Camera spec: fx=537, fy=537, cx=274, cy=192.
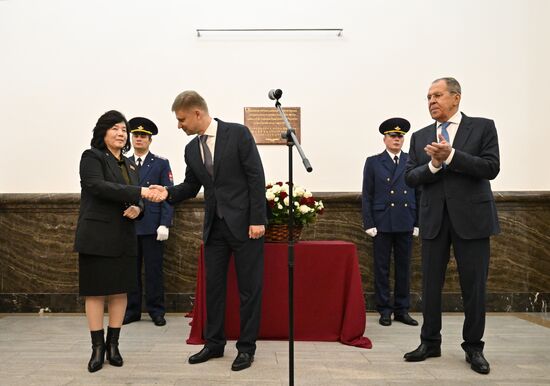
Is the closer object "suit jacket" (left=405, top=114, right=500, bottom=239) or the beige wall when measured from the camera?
"suit jacket" (left=405, top=114, right=500, bottom=239)

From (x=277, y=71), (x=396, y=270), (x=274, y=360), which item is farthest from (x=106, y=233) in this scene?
(x=277, y=71)

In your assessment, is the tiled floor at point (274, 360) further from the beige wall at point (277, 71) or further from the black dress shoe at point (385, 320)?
the beige wall at point (277, 71)

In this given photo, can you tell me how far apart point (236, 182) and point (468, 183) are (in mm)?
1294

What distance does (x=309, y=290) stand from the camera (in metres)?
3.63

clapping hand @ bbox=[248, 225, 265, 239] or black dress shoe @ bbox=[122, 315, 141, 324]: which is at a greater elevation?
clapping hand @ bbox=[248, 225, 265, 239]

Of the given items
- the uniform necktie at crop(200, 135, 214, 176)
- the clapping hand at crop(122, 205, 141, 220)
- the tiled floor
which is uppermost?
the uniform necktie at crop(200, 135, 214, 176)

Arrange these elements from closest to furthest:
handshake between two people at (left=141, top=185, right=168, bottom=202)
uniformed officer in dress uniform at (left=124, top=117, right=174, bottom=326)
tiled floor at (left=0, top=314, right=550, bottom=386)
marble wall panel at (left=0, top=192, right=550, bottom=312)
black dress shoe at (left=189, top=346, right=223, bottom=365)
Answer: tiled floor at (left=0, top=314, right=550, bottom=386) → handshake between two people at (left=141, top=185, right=168, bottom=202) → black dress shoe at (left=189, top=346, right=223, bottom=365) → uniformed officer in dress uniform at (left=124, top=117, right=174, bottom=326) → marble wall panel at (left=0, top=192, right=550, bottom=312)

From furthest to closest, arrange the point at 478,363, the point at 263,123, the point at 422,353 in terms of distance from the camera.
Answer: the point at 263,123 < the point at 422,353 < the point at 478,363

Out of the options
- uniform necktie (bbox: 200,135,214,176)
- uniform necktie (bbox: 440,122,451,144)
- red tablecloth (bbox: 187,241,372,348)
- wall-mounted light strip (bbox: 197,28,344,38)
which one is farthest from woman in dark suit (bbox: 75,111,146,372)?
wall-mounted light strip (bbox: 197,28,344,38)

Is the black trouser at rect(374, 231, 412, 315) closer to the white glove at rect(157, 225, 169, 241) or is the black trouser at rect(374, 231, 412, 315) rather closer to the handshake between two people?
the white glove at rect(157, 225, 169, 241)

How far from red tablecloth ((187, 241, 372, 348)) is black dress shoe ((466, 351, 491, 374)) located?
0.83 metres

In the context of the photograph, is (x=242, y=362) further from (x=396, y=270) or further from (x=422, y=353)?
(x=396, y=270)

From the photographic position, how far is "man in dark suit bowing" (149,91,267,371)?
120 inches

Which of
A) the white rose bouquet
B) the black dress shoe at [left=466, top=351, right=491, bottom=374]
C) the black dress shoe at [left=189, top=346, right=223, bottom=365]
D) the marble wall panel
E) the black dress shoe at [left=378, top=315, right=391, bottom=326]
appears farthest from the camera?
the marble wall panel
